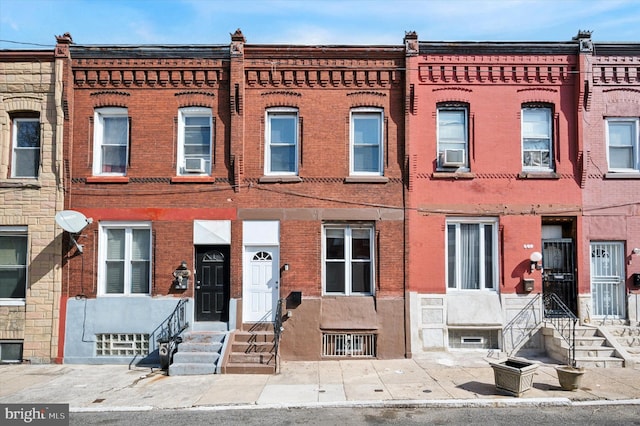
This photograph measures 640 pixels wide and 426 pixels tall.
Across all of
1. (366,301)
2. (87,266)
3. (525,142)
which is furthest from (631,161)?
(87,266)

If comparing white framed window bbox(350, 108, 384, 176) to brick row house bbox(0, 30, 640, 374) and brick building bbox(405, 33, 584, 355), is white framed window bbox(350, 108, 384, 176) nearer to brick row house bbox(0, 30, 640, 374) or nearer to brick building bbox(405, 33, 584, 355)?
brick row house bbox(0, 30, 640, 374)

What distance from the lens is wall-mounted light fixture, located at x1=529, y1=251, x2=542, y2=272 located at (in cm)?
1239

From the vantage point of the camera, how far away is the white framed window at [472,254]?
12.7 meters

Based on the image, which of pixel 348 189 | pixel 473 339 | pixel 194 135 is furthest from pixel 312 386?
pixel 194 135

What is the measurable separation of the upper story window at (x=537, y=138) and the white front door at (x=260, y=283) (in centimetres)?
727

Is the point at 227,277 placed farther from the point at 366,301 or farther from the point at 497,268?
the point at 497,268

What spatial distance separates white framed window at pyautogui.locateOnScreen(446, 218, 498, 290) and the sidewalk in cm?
202

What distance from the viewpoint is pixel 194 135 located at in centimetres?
1295

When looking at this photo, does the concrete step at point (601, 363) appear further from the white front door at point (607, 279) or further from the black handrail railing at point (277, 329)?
the black handrail railing at point (277, 329)

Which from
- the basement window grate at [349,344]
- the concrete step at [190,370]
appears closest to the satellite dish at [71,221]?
the concrete step at [190,370]

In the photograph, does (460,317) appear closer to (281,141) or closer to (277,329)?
(277,329)

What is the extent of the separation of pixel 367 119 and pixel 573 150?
554 cm

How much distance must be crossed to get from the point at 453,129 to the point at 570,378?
6795mm
